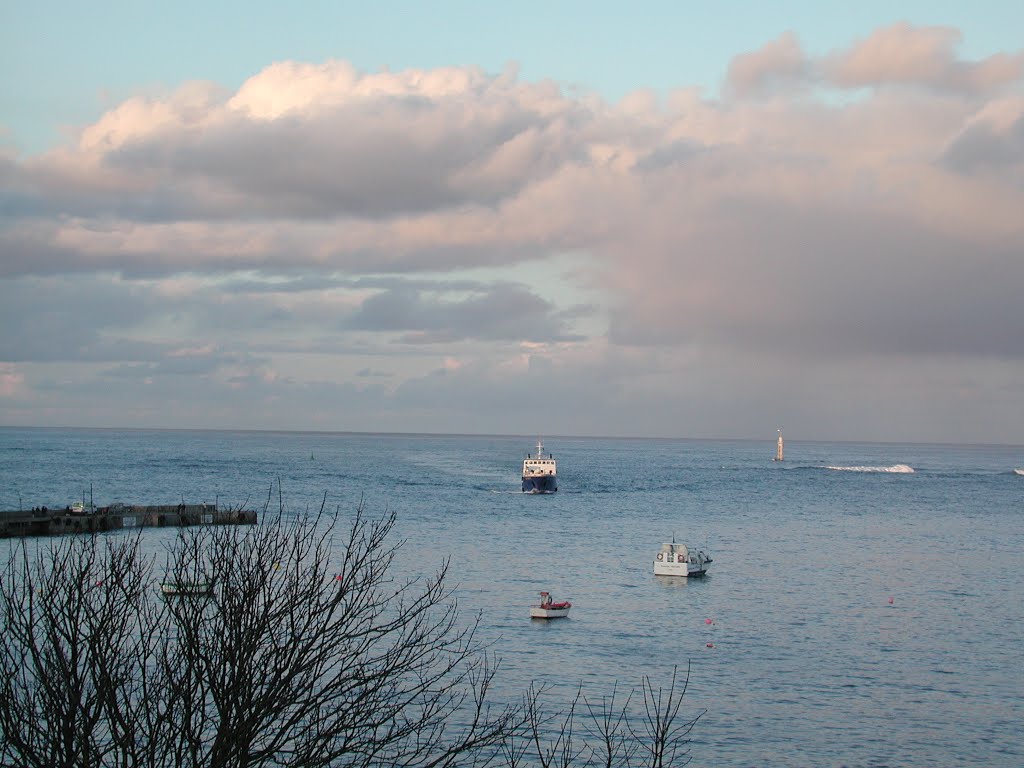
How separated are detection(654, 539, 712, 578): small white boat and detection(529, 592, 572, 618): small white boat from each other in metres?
16.8

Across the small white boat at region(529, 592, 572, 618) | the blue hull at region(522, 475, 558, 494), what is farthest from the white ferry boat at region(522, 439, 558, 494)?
the small white boat at region(529, 592, 572, 618)

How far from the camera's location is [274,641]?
50.2ft

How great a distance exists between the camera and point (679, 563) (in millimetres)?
68000

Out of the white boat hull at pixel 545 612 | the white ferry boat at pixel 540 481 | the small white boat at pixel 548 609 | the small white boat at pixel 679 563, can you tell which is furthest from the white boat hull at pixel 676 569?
the white ferry boat at pixel 540 481

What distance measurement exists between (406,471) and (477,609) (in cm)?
14716

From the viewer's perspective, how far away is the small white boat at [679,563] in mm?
67875

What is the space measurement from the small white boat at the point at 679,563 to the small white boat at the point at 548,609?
16796mm

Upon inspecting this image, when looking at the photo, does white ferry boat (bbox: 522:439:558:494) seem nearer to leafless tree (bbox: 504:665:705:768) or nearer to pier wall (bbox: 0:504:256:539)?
pier wall (bbox: 0:504:256:539)

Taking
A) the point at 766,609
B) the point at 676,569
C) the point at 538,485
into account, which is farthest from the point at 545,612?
the point at 538,485

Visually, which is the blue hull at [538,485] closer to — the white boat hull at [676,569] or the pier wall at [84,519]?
the pier wall at [84,519]

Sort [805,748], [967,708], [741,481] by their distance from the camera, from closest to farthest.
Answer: [805,748] → [967,708] → [741,481]

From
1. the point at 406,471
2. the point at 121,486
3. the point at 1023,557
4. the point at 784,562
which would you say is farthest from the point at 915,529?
the point at 406,471

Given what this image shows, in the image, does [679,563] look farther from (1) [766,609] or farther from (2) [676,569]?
(1) [766,609]

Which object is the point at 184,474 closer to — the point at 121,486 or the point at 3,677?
the point at 121,486
